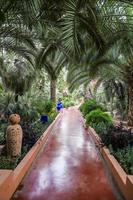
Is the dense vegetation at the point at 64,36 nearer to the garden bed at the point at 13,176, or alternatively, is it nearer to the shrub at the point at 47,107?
the shrub at the point at 47,107

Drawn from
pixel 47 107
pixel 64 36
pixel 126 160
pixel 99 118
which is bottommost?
pixel 126 160

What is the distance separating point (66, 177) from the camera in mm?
5645

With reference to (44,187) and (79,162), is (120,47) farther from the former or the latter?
(44,187)

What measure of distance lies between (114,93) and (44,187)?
42.1 ft

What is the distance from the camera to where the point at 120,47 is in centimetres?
953

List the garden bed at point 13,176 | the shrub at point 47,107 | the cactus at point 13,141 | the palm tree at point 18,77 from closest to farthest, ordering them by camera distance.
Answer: the garden bed at point 13,176 < the cactus at point 13,141 < the palm tree at point 18,77 < the shrub at point 47,107

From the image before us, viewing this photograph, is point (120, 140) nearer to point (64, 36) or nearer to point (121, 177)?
point (121, 177)

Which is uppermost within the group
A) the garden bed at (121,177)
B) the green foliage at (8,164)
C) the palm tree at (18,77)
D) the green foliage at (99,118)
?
the palm tree at (18,77)

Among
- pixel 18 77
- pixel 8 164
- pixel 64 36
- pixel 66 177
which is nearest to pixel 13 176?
pixel 8 164

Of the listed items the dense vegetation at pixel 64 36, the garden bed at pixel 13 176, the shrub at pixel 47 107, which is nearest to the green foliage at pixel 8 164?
the garden bed at pixel 13 176

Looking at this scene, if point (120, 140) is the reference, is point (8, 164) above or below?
below

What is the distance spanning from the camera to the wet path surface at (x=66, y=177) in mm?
4695

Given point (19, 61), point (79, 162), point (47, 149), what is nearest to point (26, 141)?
point (47, 149)

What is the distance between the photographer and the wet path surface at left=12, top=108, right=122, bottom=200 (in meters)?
4.70
